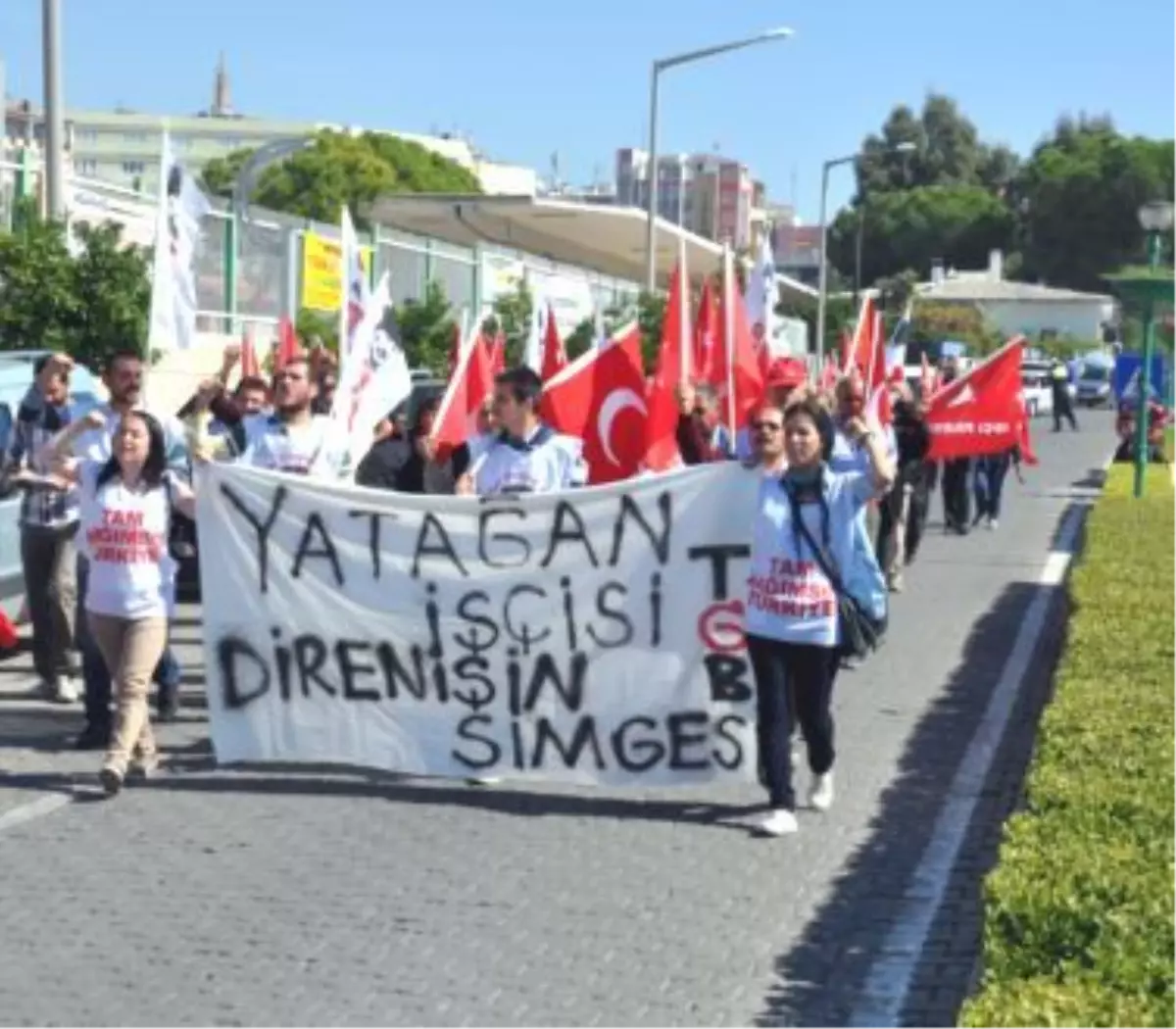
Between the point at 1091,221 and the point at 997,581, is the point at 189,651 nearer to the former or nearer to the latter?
the point at 997,581

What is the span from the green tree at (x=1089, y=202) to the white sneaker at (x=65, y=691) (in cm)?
11329

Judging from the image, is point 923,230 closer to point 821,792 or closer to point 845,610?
point 821,792

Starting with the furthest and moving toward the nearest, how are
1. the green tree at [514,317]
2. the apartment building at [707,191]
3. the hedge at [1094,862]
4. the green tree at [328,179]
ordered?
the apartment building at [707,191] → the green tree at [328,179] → the green tree at [514,317] → the hedge at [1094,862]

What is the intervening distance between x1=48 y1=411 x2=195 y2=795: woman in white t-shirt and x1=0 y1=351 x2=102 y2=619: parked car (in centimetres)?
344

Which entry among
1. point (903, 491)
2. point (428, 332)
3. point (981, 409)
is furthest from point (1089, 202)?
point (903, 491)

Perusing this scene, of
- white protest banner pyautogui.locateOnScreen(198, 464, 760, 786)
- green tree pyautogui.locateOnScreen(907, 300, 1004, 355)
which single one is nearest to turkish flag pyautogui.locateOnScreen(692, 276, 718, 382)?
white protest banner pyautogui.locateOnScreen(198, 464, 760, 786)

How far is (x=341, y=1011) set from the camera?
20.3ft

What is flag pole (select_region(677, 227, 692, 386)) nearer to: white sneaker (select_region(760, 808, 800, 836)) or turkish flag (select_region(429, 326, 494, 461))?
turkish flag (select_region(429, 326, 494, 461))

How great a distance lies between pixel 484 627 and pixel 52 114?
9.94 m

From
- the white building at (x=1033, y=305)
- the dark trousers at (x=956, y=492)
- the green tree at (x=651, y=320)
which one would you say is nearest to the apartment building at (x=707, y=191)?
the white building at (x=1033, y=305)

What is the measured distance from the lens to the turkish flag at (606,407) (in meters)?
11.1

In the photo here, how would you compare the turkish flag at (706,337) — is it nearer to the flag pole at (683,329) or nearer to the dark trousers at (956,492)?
the flag pole at (683,329)

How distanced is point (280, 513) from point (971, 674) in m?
5.24

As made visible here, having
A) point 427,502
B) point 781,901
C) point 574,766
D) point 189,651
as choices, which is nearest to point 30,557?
point 189,651
